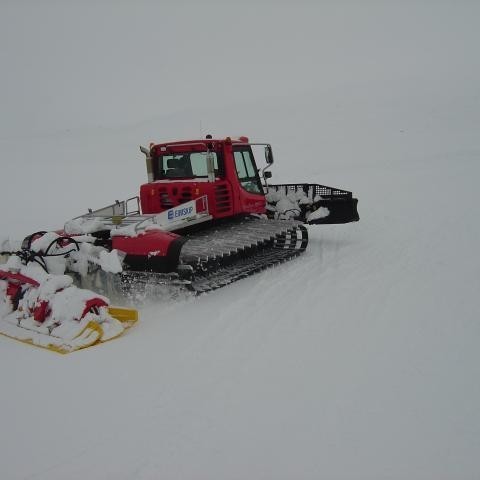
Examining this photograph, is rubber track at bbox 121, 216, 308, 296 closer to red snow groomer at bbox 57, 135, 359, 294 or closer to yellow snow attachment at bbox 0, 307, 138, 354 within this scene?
red snow groomer at bbox 57, 135, 359, 294

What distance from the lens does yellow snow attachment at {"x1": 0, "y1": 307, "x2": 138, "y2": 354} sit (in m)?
4.62

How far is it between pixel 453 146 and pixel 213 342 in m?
24.2

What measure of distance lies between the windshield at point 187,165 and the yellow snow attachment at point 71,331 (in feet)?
10.6

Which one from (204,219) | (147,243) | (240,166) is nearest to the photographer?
(147,243)

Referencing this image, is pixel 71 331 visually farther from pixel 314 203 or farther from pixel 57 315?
pixel 314 203

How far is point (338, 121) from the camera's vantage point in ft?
112

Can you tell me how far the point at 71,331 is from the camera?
15.5 ft

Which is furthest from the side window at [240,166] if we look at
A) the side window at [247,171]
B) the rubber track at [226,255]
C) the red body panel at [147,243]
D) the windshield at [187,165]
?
the red body panel at [147,243]

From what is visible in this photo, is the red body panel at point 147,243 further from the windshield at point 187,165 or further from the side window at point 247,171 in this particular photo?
the side window at point 247,171

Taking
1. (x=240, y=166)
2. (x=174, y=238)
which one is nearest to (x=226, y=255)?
(x=174, y=238)

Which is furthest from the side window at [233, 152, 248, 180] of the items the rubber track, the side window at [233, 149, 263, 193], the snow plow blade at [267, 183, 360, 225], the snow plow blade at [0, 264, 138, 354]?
the snow plow blade at [0, 264, 138, 354]

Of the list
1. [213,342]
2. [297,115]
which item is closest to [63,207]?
[213,342]

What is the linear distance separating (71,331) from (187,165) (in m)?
3.86

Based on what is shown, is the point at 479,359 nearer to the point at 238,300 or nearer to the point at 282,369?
the point at 282,369
